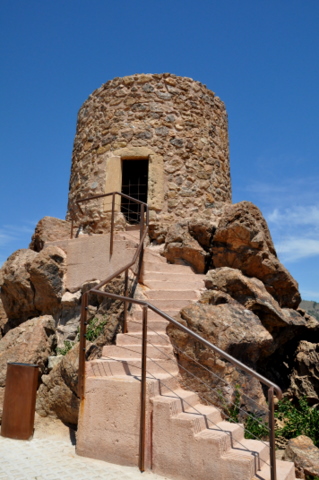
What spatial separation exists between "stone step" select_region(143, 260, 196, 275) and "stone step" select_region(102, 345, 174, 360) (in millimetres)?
1893

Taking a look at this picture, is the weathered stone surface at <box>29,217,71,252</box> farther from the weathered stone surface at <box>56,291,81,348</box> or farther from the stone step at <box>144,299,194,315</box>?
the stone step at <box>144,299,194,315</box>

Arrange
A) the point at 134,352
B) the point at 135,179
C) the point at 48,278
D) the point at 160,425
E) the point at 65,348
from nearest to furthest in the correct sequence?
the point at 160,425
the point at 134,352
the point at 65,348
the point at 48,278
the point at 135,179

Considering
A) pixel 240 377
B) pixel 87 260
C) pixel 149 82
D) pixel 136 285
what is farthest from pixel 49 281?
pixel 149 82

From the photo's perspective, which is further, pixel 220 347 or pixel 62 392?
pixel 62 392

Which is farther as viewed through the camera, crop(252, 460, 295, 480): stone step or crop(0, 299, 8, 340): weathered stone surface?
crop(0, 299, 8, 340): weathered stone surface

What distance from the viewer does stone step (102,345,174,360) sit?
203 inches

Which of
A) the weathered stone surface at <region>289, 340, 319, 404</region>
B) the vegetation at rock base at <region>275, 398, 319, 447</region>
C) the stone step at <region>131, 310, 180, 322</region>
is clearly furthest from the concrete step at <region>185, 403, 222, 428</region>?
the weathered stone surface at <region>289, 340, 319, 404</region>

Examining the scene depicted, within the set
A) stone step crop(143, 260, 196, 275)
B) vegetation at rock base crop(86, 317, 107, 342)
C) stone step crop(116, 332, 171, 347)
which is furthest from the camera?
stone step crop(143, 260, 196, 275)

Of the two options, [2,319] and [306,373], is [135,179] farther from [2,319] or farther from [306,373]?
[306,373]

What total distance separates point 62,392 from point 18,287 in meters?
2.89

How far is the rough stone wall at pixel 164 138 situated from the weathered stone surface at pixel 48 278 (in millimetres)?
1985

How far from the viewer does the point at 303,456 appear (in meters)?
4.62

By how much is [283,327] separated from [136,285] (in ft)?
9.80

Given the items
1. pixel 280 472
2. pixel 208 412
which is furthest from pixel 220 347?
pixel 280 472
